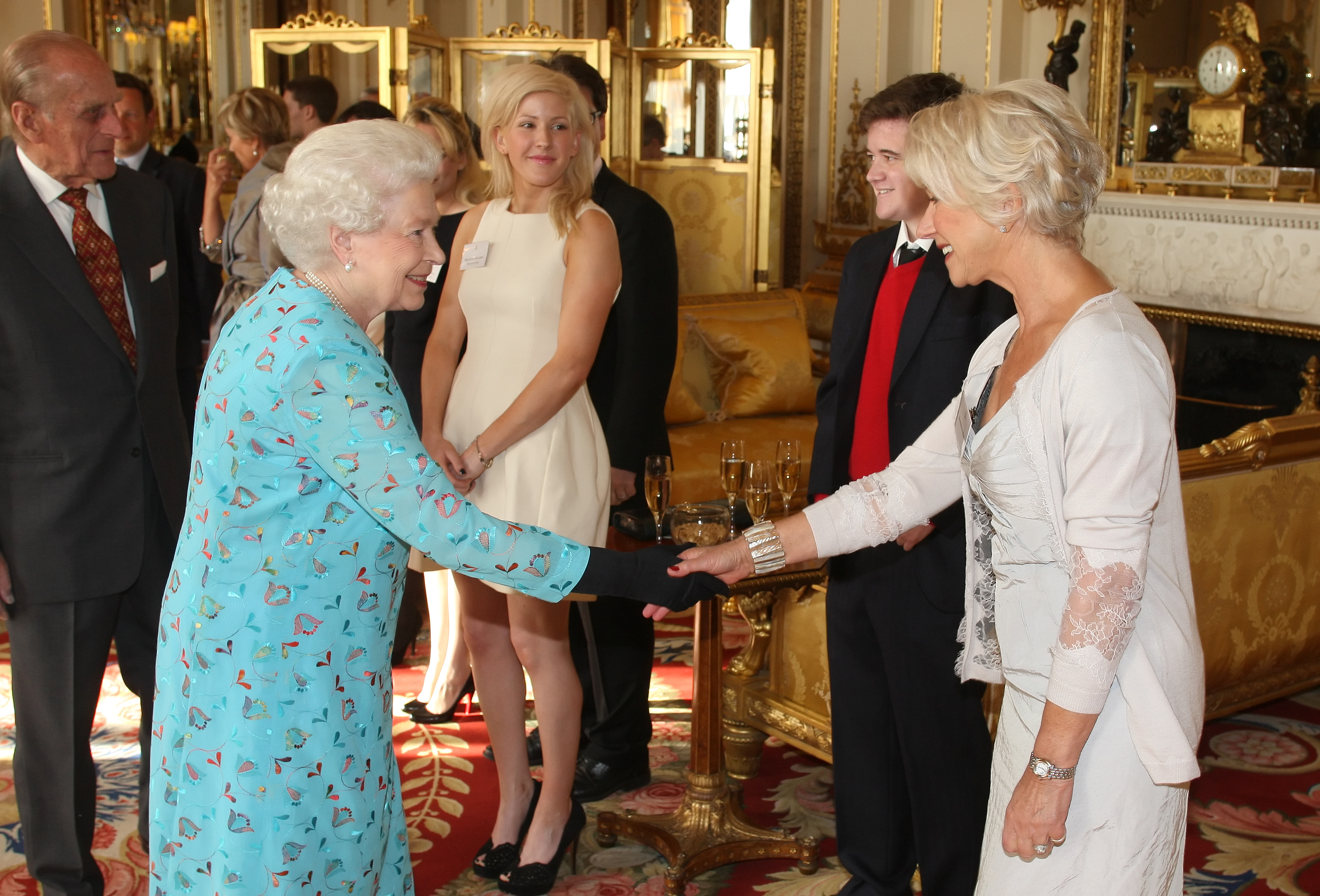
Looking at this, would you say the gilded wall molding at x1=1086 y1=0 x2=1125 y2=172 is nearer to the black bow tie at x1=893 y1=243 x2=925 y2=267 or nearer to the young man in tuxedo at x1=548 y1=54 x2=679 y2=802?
the young man in tuxedo at x1=548 y1=54 x2=679 y2=802

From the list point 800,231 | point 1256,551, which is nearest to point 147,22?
point 800,231

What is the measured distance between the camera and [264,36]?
682 centimetres

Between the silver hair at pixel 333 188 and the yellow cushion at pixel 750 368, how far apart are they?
3900 millimetres

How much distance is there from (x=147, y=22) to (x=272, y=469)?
29.3ft

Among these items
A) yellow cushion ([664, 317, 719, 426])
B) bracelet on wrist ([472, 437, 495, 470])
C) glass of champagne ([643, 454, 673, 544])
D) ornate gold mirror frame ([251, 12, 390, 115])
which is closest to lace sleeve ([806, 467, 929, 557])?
glass of champagne ([643, 454, 673, 544])

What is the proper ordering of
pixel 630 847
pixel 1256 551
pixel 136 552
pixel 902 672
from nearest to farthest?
pixel 902 672, pixel 136 552, pixel 630 847, pixel 1256 551

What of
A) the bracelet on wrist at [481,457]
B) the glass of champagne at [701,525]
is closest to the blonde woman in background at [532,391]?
the bracelet on wrist at [481,457]

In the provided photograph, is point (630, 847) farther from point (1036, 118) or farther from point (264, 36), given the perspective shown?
point (264, 36)

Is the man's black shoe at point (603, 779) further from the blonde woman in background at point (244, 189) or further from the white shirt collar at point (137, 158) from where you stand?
the white shirt collar at point (137, 158)

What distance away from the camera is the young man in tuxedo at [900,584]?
228cm

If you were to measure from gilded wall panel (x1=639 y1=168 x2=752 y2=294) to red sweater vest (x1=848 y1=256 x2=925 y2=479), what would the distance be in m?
5.58

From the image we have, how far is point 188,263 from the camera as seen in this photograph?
3.95m

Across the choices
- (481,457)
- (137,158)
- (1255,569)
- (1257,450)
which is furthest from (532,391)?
(137,158)

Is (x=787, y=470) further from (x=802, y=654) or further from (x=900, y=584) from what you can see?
(x=802, y=654)
